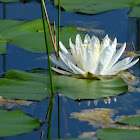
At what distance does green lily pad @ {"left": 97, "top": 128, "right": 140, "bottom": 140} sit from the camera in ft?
6.50

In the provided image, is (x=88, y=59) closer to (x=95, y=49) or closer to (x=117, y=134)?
(x=95, y=49)

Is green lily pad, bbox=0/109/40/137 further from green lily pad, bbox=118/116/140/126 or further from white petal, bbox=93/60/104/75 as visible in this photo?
white petal, bbox=93/60/104/75

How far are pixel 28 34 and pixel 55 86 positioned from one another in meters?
1.19

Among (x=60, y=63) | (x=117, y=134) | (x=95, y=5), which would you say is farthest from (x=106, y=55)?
(x=95, y=5)

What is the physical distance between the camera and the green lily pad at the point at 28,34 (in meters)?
3.45

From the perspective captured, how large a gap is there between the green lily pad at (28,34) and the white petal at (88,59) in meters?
0.63

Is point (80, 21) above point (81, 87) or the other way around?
above

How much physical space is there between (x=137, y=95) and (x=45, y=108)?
25.9 inches

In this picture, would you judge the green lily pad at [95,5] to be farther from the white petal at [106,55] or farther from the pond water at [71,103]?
the white petal at [106,55]

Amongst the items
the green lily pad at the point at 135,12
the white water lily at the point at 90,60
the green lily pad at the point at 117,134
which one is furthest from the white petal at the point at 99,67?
the green lily pad at the point at 135,12

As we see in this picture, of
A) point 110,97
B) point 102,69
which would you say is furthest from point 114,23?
point 110,97

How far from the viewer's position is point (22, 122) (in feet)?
7.00

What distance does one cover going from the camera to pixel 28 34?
367 cm

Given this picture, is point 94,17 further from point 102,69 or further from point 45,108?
point 45,108
